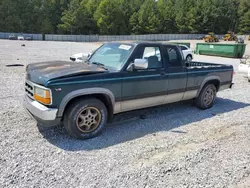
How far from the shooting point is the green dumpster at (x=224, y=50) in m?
21.7

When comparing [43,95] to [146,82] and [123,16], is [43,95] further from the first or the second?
[123,16]

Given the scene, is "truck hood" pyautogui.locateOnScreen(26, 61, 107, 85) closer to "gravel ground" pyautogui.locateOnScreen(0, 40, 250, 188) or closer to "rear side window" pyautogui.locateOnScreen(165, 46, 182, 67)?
"gravel ground" pyautogui.locateOnScreen(0, 40, 250, 188)

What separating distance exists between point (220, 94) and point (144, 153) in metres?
5.14

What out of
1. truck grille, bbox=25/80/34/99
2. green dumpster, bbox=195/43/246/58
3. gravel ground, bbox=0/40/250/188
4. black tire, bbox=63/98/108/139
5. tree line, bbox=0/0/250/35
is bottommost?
gravel ground, bbox=0/40/250/188

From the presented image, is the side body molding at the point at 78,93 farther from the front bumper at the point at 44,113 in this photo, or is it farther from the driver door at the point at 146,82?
the driver door at the point at 146,82

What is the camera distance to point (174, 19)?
8775cm

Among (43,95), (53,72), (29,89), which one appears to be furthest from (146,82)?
(29,89)

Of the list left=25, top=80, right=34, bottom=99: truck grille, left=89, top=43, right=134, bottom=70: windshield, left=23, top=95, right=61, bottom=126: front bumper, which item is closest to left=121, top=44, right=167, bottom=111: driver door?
left=89, top=43, right=134, bottom=70: windshield

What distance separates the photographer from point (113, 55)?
14.9 ft

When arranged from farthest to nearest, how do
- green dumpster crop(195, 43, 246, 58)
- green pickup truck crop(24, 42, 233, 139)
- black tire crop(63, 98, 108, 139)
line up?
1. green dumpster crop(195, 43, 246, 58)
2. black tire crop(63, 98, 108, 139)
3. green pickup truck crop(24, 42, 233, 139)

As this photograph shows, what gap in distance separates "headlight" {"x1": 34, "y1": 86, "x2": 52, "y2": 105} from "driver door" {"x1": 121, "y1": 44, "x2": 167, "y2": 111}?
138 cm

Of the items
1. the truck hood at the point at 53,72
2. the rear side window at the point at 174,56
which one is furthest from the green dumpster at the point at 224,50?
the truck hood at the point at 53,72

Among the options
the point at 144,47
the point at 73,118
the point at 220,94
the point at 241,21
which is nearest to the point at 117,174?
the point at 73,118

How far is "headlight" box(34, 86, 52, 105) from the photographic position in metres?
3.38
